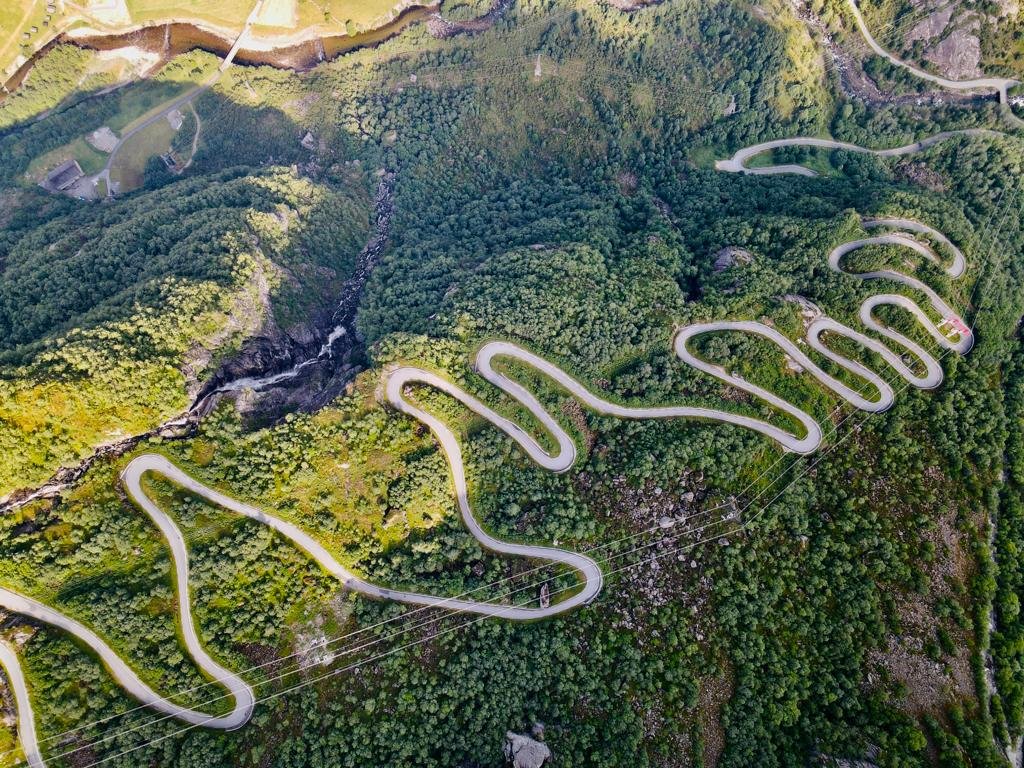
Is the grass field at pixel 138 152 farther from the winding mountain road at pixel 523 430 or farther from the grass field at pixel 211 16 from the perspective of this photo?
the winding mountain road at pixel 523 430

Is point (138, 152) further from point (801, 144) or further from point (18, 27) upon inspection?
point (801, 144)

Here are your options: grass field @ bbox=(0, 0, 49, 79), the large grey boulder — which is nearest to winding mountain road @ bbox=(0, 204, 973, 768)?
the large grey boulder

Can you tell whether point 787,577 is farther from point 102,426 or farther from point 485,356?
point 102,426

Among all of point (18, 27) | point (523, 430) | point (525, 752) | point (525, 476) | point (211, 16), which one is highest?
point (18, 27)

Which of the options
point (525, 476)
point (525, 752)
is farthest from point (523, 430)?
point (525, 752)

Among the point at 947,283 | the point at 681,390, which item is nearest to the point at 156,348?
the point at 681,390

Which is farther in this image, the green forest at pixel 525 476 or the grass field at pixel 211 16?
the grass field at pixel 211 16

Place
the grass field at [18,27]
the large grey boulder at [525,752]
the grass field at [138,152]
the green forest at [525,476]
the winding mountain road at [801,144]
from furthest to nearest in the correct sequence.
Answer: the winding mountain road at [801,144]
the grass field at [18,27]
the grass field at [138,152]
the green forest at [525,476]
the large grey boulder at [525,752]

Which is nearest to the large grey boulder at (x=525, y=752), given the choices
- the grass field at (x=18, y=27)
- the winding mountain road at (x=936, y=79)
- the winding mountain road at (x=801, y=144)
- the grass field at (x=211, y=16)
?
the winding mountain road at (x=801, y=144)
